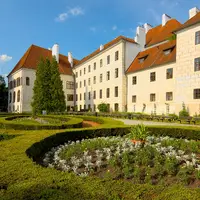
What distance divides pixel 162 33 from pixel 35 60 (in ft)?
92.8

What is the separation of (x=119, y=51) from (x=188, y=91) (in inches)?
601

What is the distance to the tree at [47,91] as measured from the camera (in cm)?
3731

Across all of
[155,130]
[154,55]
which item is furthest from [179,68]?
[155,130]

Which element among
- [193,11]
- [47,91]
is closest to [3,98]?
[47,91]

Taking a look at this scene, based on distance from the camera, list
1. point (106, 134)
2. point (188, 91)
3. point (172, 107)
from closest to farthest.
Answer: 1. point (106, 134)
2. point (188, 91)
3. point (172, 107)

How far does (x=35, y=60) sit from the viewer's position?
1898 inches

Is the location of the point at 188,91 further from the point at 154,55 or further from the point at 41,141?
the point at 41,141

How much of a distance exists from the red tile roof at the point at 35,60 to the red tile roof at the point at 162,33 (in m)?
21.6

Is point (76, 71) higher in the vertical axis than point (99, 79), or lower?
higher

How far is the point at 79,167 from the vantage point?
6664mm

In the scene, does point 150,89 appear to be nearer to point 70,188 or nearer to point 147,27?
point 147,27

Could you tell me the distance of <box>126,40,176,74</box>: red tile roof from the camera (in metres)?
28.2

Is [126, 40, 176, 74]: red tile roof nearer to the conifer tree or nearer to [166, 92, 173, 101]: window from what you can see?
[166, 92, 173, 101]: window

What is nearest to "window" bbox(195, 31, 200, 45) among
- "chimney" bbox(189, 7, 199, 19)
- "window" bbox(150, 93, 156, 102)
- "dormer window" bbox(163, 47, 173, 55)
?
"dormer window" bbox(163, 47, 173, 55)
